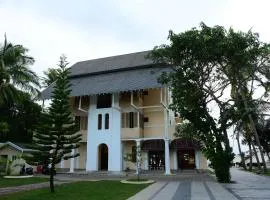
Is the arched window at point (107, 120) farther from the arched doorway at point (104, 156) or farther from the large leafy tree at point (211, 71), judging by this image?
the large leafy tree at point (211, 71)

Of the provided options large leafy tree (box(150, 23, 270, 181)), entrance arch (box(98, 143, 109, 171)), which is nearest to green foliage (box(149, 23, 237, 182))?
large leafy tree (box(150, 23, 270, 181))

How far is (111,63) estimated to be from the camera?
3259cm

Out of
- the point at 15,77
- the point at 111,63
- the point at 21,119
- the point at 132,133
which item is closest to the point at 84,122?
the point at 132,133

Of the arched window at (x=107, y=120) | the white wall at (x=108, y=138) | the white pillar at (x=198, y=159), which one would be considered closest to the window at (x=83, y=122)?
the white wall at (x=108, y=138)

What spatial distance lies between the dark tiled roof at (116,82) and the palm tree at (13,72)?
8217 millimetres

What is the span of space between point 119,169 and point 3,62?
14.9 m

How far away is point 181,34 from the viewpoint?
60.9 ft

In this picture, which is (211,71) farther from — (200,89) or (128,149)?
(128,149)

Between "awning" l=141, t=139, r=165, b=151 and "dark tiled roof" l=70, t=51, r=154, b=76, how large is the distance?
7.45 metres

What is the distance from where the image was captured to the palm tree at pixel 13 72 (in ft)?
54.5

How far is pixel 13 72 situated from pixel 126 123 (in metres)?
12.9

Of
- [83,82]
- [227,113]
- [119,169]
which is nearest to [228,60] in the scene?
[227,113]

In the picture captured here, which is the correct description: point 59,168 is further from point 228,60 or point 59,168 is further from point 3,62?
point 228,60

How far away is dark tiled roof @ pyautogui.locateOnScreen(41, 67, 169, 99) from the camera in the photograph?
25953mm
